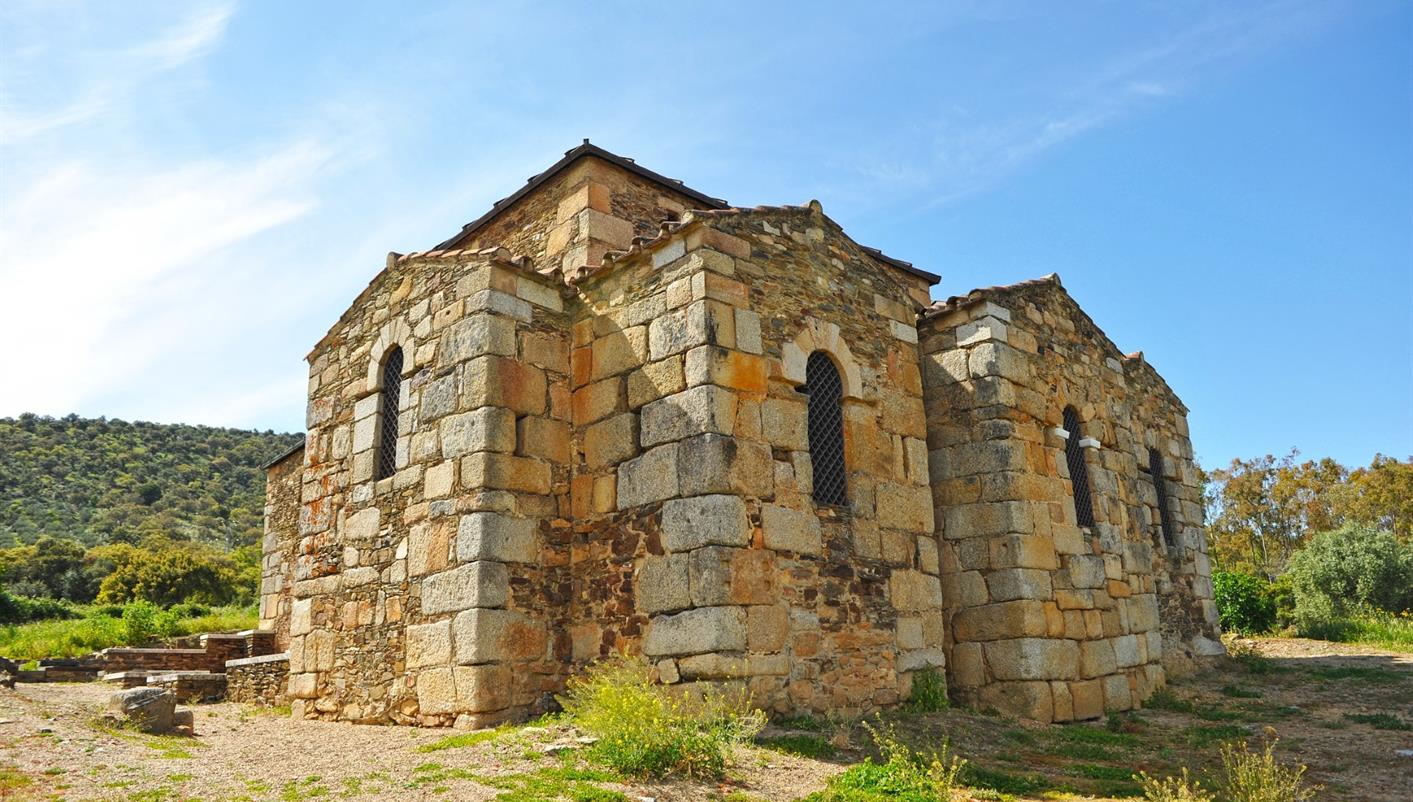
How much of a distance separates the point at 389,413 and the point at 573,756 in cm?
528

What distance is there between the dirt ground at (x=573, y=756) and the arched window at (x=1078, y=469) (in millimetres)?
2310

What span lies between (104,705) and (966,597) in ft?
28.9

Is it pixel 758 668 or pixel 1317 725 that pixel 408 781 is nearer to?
pixel 758 668

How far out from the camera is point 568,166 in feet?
38.7

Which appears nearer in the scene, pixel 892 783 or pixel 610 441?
pixel 892 783

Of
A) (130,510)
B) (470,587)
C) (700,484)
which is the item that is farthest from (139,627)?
(130,510)

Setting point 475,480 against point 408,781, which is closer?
point 408,781

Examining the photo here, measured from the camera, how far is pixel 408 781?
254 inches

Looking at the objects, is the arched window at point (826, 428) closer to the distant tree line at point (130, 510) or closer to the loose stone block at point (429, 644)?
the loose stone block at point (429, 644)

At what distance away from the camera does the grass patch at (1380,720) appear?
938cm

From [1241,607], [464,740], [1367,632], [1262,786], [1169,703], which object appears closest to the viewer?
[1262,786]

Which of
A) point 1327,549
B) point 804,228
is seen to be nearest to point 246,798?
point 804,228

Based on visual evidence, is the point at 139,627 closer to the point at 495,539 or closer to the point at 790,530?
the point at 495,539

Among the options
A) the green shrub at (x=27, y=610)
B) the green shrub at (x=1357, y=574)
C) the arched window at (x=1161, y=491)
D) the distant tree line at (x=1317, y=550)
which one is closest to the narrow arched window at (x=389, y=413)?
the arched window at (x=1161, y=491)
